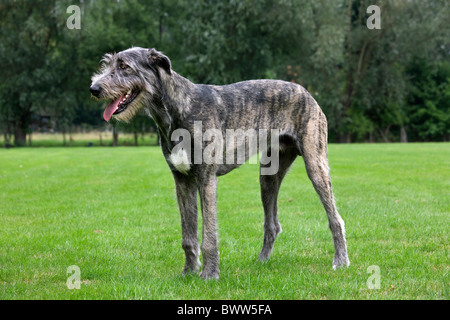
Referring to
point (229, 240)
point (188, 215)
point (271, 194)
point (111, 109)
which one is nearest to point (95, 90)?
point (111, 109)

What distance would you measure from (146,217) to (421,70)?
44058mm

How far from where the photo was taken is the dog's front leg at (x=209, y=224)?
182 inches

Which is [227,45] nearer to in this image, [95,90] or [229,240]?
[229,240]

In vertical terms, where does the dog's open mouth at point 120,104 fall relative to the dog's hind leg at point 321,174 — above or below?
above

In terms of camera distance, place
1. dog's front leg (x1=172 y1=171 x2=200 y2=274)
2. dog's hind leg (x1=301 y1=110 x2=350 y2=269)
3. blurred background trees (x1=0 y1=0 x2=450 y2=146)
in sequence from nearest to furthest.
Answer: dog's front leg (x1=172 y1=171 x2=200 y2=274)
dog's hind leg (x1=301 y1=110 x2=350 y2=269)
blurred background trees (x1=0 y1=0 x2=450 y2=146)

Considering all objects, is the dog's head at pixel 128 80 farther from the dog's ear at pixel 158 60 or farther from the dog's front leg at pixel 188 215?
the dog's front leg at pixel 188 215

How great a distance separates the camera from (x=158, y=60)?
4.44 m

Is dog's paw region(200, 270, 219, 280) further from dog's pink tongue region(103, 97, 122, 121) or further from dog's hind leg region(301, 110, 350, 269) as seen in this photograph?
dog's pink tongue region(103, 97, 122, 121)

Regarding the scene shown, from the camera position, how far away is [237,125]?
490 cm

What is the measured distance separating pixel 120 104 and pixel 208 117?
2.85 feet

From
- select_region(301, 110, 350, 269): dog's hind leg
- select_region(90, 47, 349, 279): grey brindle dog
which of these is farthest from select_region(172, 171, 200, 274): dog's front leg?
select_region(301, 110, 350, 269): dog's hind leg

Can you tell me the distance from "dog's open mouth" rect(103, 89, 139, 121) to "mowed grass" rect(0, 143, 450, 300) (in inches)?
65.8

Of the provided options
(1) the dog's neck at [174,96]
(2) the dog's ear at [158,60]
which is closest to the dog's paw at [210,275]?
(1) the dog's neck at [174,96]

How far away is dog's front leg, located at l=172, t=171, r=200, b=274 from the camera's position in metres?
4.91
